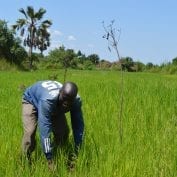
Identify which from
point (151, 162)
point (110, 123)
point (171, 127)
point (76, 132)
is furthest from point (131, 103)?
point (151, 162)

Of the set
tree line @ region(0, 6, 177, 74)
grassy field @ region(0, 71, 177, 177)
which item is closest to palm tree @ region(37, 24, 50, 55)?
tree line @ region(0, 6, 177, 74)

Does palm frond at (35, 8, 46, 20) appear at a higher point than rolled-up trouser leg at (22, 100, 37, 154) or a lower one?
higher

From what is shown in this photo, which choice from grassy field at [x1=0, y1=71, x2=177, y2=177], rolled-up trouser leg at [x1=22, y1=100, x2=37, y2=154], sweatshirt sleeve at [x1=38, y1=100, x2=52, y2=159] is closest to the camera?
grassy field at [x1=0, y1=71, x2=177, y2=177]

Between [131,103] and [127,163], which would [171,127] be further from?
[131,103]

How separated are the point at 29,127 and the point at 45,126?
23.3 inches

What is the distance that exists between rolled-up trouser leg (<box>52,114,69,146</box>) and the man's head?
551 mm

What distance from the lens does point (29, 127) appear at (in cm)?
461

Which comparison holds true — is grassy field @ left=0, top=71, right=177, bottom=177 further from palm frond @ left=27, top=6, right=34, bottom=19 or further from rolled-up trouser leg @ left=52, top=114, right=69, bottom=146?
palm frond @ left=27, top=6, right=34, bottom=19

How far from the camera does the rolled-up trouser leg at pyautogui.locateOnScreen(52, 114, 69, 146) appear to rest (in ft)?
15.4

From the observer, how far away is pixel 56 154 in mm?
4270

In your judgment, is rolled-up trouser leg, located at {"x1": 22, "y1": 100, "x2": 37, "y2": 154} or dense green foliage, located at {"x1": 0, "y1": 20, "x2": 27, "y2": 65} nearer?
rolled-up trouser leg, located at {"x1": 22, "y1": 100, "x2": 37, "y2": 154}

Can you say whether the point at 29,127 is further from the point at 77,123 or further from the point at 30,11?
the point at 30,11

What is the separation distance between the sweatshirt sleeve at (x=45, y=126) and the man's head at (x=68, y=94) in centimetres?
13

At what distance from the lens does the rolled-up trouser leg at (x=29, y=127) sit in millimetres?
4520
